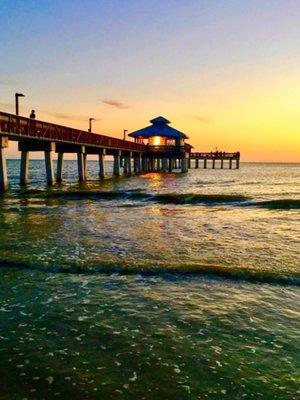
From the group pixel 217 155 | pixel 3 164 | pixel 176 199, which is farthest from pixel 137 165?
pixel 3 164

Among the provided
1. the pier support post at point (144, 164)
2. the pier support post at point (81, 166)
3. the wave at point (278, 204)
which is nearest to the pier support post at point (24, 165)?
the pier support post at point (81, 166)

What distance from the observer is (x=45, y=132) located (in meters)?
32.0

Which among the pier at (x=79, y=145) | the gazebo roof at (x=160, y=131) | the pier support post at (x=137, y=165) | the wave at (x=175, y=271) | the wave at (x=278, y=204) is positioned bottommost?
the wave at (x=278, y=204)

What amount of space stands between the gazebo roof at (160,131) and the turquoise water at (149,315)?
54610 millimetres

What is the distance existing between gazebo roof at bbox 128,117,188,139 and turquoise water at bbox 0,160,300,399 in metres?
54.6

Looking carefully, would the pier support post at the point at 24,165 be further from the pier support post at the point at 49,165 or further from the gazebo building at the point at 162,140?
the gazebo building at the point at 162,140

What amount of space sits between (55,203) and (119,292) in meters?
16.9

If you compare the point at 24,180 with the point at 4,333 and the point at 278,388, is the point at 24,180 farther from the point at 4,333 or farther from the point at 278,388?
the point at 278,388

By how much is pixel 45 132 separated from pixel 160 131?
3760 cm

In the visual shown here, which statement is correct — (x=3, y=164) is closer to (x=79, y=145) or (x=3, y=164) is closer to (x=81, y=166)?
(x=79, y=145)

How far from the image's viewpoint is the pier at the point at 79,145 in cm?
2761

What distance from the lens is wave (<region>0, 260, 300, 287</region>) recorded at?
8.23 m

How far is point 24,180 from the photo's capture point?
35969 mm

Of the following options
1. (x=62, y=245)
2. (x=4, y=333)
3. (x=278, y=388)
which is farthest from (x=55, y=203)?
(x=278, y=388)
